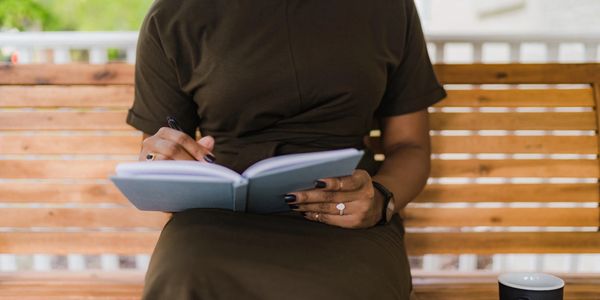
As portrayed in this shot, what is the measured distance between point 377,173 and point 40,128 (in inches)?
46.9

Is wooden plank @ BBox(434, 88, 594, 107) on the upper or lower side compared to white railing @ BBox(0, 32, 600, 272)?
lower

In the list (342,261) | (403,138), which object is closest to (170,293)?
(342,261)

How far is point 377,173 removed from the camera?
6.07ft

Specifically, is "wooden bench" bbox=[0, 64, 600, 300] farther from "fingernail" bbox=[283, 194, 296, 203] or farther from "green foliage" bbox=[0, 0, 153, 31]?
"green foliage" bbox=[0, 0, 153, 31]

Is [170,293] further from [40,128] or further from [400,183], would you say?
[40,128]

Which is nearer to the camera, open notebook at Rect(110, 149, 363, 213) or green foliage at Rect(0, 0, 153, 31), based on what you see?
open notebook at Rect(110, 149, 363, 213)

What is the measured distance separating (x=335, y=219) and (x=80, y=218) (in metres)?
1.16

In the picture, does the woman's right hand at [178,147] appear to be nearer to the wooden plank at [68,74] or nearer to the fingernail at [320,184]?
the fingernail at [320,184]

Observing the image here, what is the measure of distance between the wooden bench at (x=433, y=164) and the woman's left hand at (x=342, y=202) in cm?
81

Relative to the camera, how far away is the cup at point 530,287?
4.99ft

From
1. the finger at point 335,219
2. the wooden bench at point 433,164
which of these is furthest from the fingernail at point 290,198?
the wooden bench at point 433,164

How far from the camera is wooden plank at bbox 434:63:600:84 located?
2.38 meters

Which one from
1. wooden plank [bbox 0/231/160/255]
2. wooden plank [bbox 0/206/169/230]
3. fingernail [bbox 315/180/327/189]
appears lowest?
wooden plank [bbox 0/231/160/255]

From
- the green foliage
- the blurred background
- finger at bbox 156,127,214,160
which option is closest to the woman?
finger at bbox 156,127,214,160
